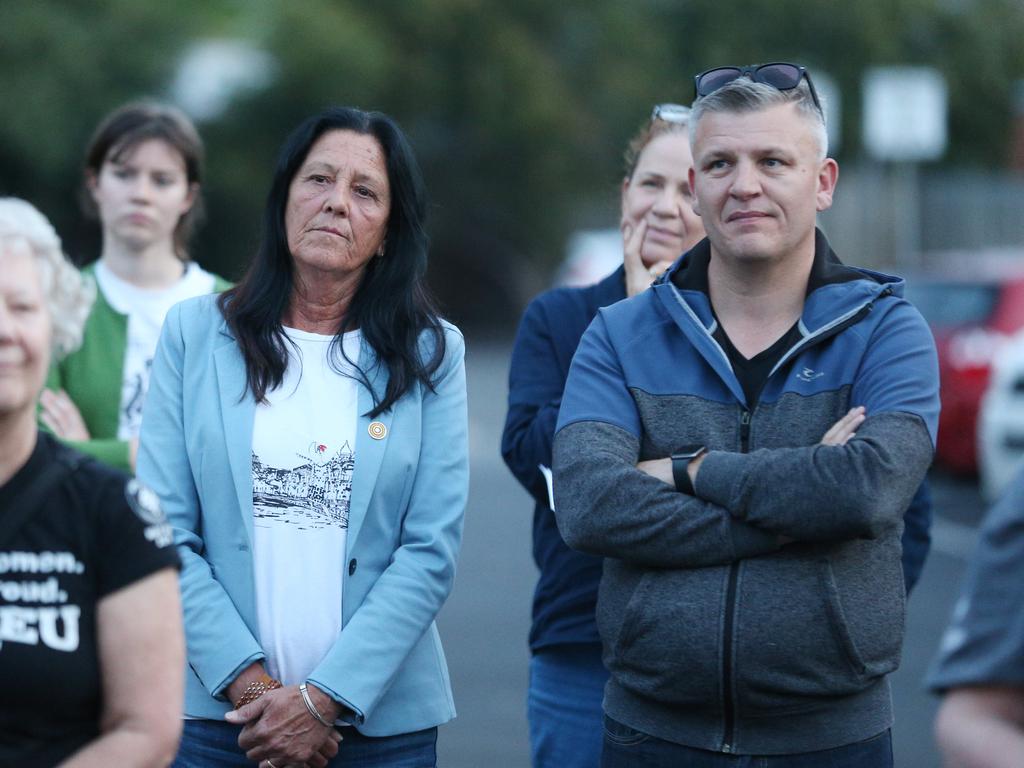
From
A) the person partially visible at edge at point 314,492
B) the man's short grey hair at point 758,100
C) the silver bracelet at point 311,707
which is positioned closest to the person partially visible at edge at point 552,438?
the person partially visible at edge at point 314,492

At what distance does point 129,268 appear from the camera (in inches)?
193

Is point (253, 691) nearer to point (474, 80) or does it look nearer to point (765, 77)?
point (765, 77)

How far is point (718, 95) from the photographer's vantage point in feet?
11.1

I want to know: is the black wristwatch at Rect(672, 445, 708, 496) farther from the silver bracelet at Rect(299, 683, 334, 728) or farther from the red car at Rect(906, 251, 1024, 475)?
the red car at Rect(906, 251, 1024, 475)

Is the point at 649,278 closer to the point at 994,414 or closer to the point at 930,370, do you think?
the point at 930,370

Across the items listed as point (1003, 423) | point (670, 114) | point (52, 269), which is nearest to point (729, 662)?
point (52, 269)

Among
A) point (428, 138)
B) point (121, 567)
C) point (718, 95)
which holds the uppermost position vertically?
point (428, 138)

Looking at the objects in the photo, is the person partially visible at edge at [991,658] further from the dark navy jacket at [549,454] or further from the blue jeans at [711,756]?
the dark navy jacket at [549,454]

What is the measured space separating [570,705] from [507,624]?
491 centimetres

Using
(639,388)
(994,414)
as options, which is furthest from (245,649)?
(994,414)

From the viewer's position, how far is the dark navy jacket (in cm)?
393

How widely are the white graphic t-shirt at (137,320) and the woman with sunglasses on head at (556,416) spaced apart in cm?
116

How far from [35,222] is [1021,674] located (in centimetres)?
171

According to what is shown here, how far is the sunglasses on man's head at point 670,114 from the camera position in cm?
426
